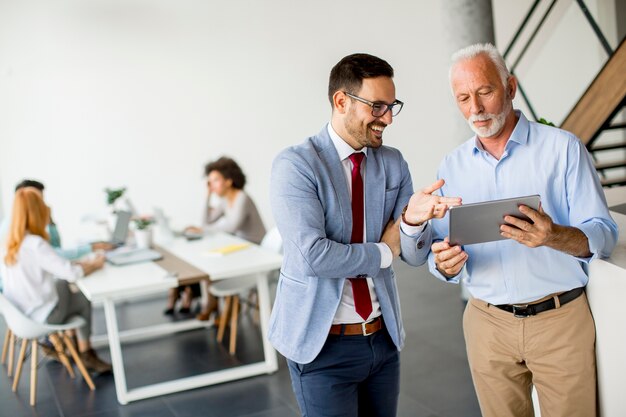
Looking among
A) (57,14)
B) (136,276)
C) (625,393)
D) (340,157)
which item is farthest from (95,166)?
(625,393)

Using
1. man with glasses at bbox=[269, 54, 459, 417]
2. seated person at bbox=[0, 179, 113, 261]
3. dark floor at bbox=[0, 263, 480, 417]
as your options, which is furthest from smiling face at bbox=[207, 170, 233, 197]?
man with glasses at bbox=[269, 54, 459, 417]

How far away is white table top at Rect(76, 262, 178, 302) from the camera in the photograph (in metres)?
4.56

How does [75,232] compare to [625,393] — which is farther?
[75,232]

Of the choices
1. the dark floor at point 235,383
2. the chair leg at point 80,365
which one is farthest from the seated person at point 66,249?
the chair leg at point 80,365

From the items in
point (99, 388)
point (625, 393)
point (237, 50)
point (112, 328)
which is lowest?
point (99, 388)

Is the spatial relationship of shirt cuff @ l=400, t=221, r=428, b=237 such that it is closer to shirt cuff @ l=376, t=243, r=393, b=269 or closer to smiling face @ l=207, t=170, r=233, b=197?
shirt cuff @ l=376, t=243, r=393, b=269

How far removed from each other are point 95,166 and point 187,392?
4.15m

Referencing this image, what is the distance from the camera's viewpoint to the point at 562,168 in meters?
2.29

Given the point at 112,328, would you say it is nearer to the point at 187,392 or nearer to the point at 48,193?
the point at 187,392

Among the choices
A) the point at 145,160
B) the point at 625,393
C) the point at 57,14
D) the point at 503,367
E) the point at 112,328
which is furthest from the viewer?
the point at 145,160

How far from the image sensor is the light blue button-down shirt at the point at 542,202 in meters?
2.22

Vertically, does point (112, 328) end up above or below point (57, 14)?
below

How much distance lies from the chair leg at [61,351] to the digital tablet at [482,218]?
12.2 ft

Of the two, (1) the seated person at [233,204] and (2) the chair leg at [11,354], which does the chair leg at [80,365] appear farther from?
(1) the seated person at [233,204]
